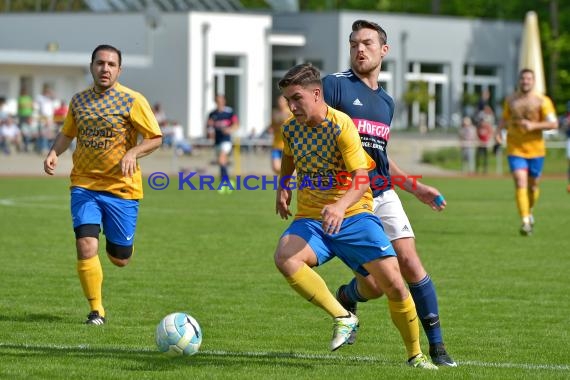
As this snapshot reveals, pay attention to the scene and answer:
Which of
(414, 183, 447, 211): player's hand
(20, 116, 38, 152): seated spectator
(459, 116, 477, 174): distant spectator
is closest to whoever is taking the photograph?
(414, 183, 447, 211): player's hand

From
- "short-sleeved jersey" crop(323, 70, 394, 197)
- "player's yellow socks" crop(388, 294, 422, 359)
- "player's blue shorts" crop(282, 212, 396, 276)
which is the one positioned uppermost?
"short-sleeved jersey" crop(323, 70, 394, 197)

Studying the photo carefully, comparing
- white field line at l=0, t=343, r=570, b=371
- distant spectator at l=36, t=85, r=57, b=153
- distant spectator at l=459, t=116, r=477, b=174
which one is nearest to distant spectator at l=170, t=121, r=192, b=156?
distant spectator at l=36, t=85, r=57, b=153

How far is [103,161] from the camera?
9469mm

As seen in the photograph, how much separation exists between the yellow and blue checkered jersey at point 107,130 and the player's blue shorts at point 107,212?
57 mm

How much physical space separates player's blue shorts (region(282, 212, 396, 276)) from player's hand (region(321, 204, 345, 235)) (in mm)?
285

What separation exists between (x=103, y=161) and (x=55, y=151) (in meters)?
0.41

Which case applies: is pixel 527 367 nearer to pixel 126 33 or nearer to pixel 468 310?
pixel 468 310

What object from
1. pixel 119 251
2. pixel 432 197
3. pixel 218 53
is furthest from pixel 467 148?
pixel 432 197

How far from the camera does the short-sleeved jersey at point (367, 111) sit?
7.78 metres

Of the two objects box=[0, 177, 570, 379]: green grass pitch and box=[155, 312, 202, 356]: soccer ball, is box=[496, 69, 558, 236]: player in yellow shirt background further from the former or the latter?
box=[155, 312, 202, 356]: soccer ball

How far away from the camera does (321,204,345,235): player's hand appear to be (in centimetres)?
694

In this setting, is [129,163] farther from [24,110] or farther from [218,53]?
[218,53]

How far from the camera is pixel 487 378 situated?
7.22 meters

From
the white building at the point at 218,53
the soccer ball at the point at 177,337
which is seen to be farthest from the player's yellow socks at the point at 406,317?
the white building at the point at 218,53
